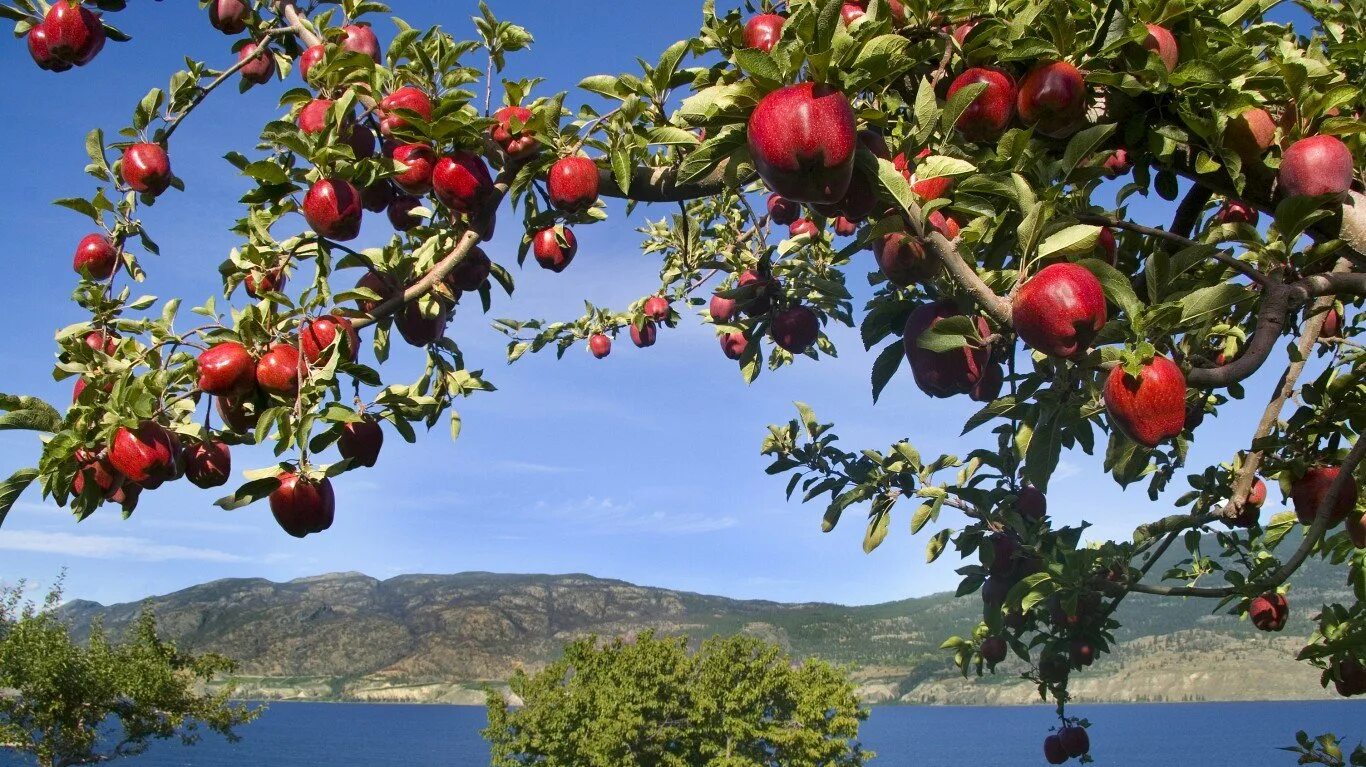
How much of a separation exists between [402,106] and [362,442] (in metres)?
1.09

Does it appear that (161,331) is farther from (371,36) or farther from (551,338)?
(551,338)

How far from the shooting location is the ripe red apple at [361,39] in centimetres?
372

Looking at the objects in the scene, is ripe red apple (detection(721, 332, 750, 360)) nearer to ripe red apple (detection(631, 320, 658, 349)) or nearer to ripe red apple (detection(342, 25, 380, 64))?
ripe red apple (detection(631, 320, 658, 349))

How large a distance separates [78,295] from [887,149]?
289cm

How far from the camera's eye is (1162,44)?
2.76 m

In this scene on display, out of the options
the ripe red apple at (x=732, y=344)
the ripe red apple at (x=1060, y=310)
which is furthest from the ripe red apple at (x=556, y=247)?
the ripe red apple at (x=732, y=344)

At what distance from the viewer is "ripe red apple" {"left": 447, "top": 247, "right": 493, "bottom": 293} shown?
325 cm

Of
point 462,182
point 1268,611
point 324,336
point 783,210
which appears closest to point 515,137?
point 462,182

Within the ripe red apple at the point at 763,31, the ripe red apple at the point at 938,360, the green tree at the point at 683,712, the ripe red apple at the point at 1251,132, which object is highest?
the ripe red apple at the point at 763,31

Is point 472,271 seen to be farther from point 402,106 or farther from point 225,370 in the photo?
point 225,370

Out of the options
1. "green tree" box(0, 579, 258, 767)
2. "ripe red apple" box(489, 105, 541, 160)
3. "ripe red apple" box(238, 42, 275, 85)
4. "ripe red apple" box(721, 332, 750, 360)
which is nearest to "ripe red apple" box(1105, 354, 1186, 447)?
"ripe red apple" box(489, 105, 541, 160)

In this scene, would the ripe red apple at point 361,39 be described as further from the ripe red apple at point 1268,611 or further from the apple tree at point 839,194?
the ripe red apple at point 1268,611

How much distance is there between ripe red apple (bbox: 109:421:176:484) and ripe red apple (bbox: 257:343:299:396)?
0.99 ft

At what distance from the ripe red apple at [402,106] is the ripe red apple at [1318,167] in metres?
2.71
